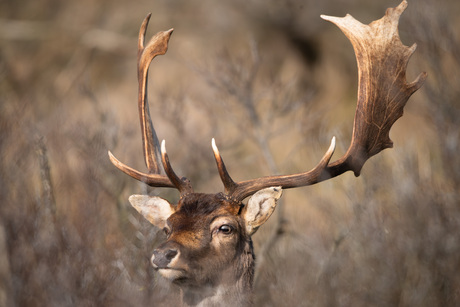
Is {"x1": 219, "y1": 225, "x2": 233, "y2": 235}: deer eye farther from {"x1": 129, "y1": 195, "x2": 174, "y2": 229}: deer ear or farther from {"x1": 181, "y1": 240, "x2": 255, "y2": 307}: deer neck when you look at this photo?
{"x1": 129, "y1": 195, "x2": 174, "y2": 229}: deer ear

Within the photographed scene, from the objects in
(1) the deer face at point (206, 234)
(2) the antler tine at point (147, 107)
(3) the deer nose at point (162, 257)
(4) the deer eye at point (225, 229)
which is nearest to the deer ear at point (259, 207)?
(1) the deer face at point (206, 234)

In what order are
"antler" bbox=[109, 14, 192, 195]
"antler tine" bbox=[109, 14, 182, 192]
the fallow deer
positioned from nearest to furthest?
the fallow deer, "antler" bbox=[109, 14, 192, 195], "antler tine" bbox=[109, 14, 182, 192]

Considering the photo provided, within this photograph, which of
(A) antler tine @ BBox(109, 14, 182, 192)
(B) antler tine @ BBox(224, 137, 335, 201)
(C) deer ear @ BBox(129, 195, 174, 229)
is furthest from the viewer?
(A) antler tine @ BBox(109, 14, 182, 192)

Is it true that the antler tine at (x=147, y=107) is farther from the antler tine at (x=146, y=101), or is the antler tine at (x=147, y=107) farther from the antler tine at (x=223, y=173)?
the antler tine at (x=223, y=173)

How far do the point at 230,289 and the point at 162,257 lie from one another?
72 cm

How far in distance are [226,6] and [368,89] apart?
985 cm

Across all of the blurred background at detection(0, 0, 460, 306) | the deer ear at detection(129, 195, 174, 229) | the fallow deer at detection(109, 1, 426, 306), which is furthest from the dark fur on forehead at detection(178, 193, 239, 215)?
the blurred background at detection(0, 0, 460, 306)

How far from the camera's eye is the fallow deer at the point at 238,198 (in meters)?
5.27

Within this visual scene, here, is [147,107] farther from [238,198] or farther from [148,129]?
[238,198]

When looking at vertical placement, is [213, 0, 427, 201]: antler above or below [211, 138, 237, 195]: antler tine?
above

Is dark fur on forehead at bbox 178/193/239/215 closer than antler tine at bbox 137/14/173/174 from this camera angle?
Yes

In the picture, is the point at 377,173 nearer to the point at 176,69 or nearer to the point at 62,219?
the point at 62,219

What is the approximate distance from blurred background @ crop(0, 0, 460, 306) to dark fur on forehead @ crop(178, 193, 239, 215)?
621 millimetres

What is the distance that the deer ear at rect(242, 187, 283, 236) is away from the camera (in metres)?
5.52
